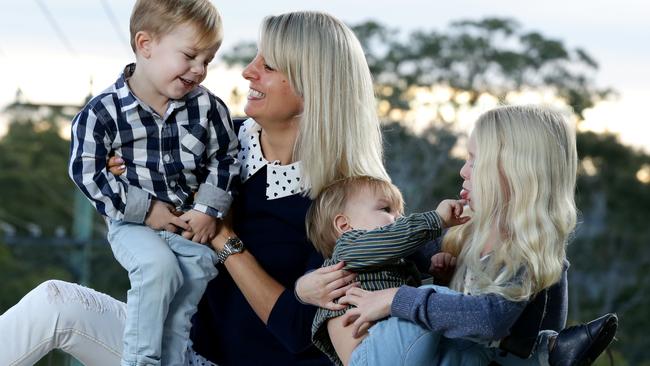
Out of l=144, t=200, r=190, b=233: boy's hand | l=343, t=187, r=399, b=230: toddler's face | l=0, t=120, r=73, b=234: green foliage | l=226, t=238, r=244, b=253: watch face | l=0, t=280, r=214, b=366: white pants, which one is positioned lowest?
l=0, t=120, r=73, b=234: green foliage

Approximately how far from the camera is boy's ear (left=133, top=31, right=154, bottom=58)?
283 cm

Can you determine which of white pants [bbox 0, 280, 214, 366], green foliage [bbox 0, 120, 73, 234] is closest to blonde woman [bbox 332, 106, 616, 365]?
white pants [bbox 0, 280, 214, 366]

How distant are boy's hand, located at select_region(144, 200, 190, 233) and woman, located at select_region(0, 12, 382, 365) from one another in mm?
110

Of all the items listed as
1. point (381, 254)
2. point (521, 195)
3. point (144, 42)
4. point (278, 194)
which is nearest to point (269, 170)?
point (278, 194)

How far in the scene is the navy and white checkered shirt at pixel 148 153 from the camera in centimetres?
278

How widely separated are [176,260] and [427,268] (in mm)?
581

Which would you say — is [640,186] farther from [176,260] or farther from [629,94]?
Result: [176,260]

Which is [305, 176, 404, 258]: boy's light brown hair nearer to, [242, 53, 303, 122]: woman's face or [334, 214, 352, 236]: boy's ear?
[334, 214, 352, 236]: boy's ear

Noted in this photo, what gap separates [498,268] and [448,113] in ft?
68.3

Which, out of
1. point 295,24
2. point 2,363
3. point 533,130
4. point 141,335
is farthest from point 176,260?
point 533,130

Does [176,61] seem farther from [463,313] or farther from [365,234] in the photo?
[463,313]

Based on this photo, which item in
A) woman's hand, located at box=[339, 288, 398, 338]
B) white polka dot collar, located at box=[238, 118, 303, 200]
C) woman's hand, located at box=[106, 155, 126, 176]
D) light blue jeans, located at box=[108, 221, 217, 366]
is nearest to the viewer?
woman's hand, located at box=[339, 288, 398, 338]

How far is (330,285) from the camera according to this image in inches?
102

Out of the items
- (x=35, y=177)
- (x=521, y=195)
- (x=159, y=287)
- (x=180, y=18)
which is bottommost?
(x=35, y=177)
